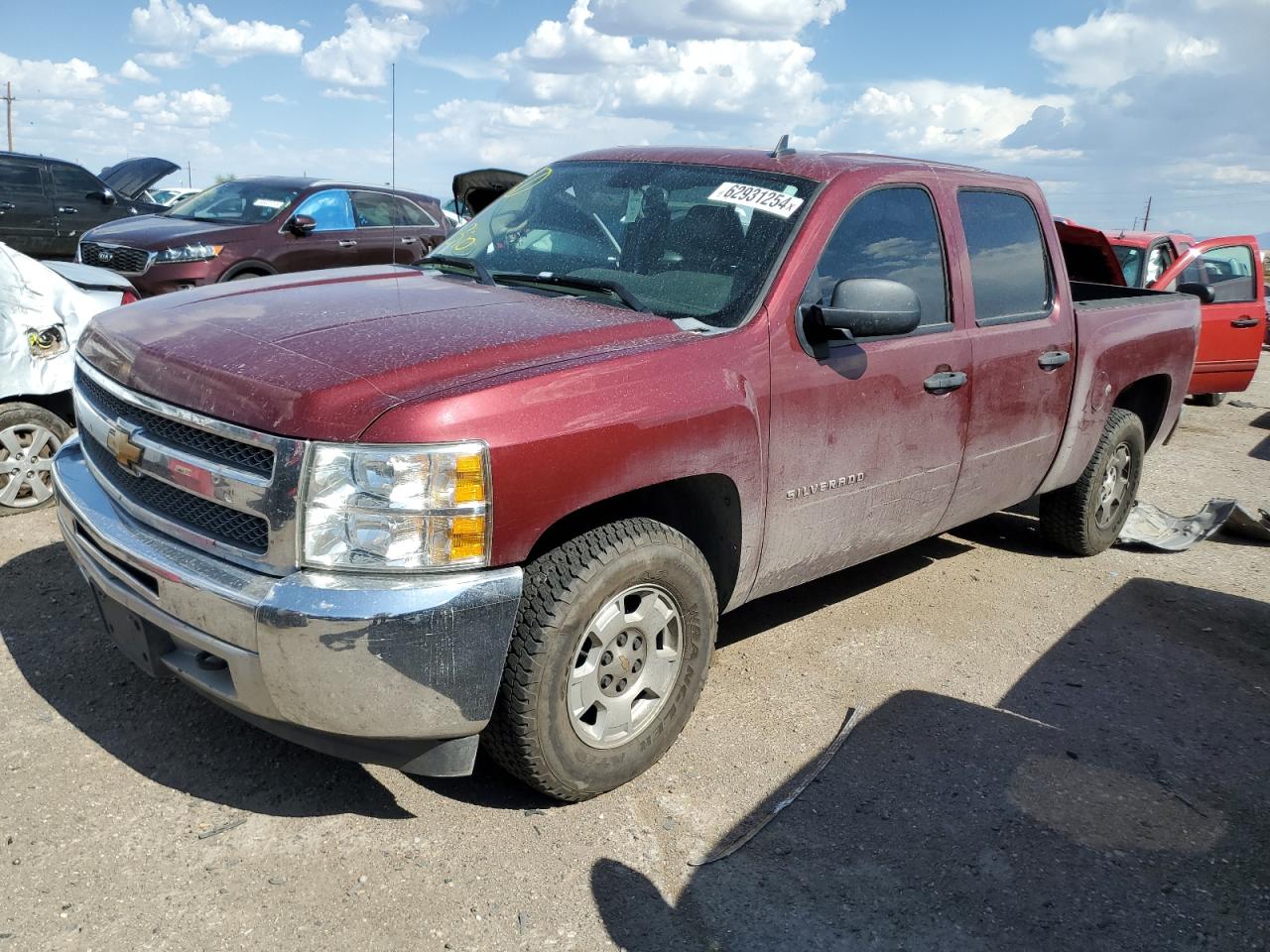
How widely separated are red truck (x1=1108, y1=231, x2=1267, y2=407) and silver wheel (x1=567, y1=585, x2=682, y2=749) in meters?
7.84

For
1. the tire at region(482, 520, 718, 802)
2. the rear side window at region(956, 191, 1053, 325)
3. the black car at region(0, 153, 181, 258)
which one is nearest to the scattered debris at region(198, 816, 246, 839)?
the tire at region(482, 520, 718, 802)

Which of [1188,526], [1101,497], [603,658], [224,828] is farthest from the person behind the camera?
[1188,526]

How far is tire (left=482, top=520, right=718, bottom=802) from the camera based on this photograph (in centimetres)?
286

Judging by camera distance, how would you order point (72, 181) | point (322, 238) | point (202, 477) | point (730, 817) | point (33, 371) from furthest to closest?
point (72, 181)
point (322, 238)
point (33, 371)
point (730, 817)
point (202, 477)

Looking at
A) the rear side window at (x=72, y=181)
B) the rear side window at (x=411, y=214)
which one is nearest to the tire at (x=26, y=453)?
the rear side window at (x=411, y=214)

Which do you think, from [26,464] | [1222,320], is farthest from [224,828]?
[1222,320]

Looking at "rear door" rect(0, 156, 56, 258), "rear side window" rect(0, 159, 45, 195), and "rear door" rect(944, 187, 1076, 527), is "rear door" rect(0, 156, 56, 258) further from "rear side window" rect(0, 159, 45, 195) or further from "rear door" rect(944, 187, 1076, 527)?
"rear door" rect(944, 187, 1076, 527)

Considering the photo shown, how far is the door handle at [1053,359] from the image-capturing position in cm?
466

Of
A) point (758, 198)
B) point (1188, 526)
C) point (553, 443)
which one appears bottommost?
point (1188, 526)

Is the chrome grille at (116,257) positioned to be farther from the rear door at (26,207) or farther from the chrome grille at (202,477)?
the chrome grille at (202,477)

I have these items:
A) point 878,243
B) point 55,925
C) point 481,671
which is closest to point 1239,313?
point 878,243

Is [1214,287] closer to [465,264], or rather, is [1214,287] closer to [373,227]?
[373,227]

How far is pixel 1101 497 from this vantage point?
5809mm

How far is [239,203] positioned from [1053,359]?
839 cm
